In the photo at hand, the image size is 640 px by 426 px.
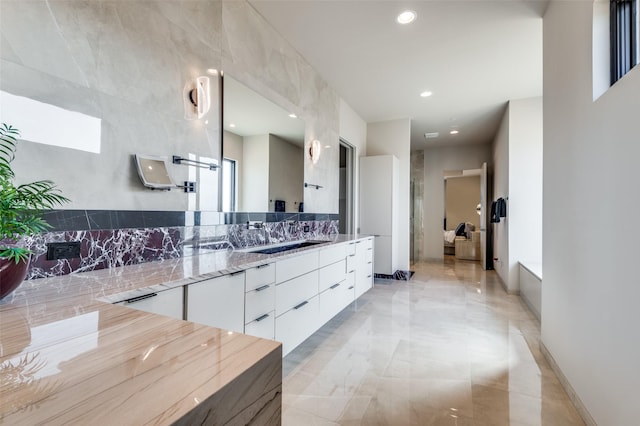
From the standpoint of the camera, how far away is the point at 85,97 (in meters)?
1.46

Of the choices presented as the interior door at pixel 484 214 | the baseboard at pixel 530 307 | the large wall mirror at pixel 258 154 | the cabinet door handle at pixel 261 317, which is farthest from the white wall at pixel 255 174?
the interior door at pixel 484 214

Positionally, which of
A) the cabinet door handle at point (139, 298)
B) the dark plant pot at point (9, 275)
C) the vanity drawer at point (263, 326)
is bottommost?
the vanity drawer at point (263, 326)

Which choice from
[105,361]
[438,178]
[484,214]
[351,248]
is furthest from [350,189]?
[105,361]

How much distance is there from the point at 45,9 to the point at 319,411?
2.44 metres

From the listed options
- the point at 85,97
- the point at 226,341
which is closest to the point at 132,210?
the point at 85,97

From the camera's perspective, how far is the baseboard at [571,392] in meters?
1.61

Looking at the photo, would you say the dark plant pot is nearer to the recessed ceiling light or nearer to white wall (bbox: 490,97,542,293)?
the recessed ceiling light

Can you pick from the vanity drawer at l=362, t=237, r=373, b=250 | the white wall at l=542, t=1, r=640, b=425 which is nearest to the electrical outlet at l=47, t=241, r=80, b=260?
the white wall at l=542, t=1, r=640, b=425

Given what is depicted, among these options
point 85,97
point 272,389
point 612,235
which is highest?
point 85,97

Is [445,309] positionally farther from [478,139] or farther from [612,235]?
[478,139]

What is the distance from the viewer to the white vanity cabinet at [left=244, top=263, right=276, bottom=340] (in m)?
1.71

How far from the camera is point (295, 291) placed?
86.7 inches

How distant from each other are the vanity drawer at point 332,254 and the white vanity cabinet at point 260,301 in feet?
2.54

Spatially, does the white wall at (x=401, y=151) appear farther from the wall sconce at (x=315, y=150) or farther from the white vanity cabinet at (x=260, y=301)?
the white vanity cabinet at (x=260, y=301)
